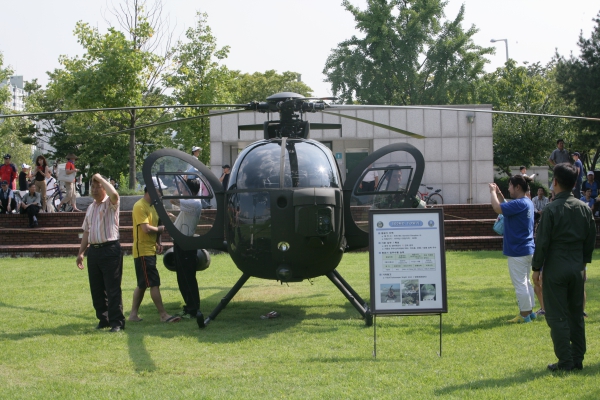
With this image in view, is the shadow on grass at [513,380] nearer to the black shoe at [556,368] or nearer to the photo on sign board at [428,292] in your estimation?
the black shoe at [556,368]

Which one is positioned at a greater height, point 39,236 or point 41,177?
point 41,177

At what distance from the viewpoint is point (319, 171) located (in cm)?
812

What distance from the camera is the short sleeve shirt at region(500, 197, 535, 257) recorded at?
26.0 feet

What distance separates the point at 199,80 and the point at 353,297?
76.8 ft

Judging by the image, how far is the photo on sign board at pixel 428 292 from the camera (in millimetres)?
6621

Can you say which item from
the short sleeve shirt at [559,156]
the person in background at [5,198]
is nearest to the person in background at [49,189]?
the person in background at [5,198]

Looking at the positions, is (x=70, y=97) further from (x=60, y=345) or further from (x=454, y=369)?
(x=454, y=369)

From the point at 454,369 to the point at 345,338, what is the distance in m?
1.76

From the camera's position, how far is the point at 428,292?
664 centimetres

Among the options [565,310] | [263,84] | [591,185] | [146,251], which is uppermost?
[263,84]

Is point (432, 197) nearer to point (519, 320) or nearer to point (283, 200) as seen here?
point (519, 320)

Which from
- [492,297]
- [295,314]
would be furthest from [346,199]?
[492,297]

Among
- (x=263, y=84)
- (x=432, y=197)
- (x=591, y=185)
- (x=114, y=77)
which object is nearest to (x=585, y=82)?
(x=591, y=185)

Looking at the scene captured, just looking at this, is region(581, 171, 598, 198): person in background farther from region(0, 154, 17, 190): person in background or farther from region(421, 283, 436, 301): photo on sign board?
region(0, 154, 17, 190): person in background
